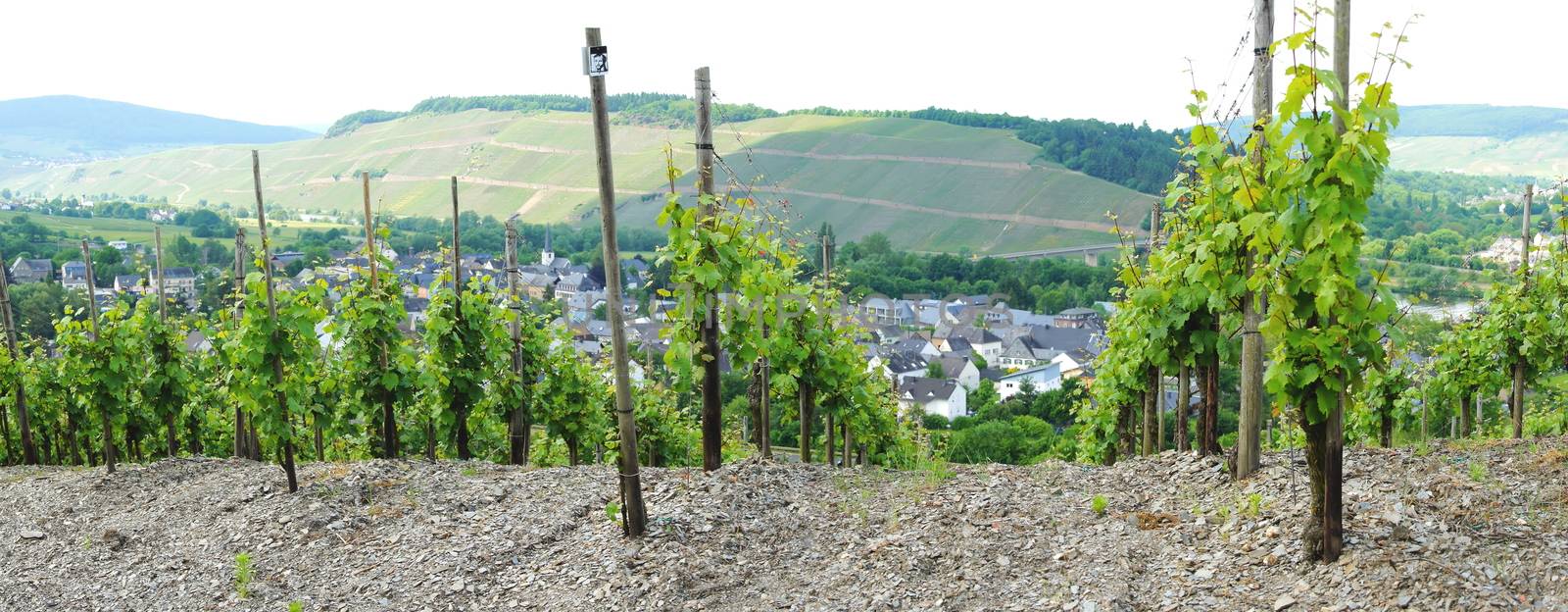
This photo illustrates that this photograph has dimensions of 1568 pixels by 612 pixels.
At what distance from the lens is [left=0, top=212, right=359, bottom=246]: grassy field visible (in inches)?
3959

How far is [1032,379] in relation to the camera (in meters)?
71.3

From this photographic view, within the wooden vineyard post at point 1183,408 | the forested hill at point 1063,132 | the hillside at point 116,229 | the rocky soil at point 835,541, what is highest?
the forested hill at point 1063,132

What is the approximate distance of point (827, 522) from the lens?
29.0ft

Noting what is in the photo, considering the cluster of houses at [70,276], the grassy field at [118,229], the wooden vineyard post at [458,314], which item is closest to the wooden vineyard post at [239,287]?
the wooden vineyard post at [458,314]

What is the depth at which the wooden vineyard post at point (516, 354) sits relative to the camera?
12930 millimetres

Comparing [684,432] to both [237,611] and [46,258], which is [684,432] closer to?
[237,611]

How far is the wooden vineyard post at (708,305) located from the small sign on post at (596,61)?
1.10 m

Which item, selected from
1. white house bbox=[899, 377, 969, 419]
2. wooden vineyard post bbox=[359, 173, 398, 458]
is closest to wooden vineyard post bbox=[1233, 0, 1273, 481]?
wooden vineyard post bbox=[359, 173, 398, 458]

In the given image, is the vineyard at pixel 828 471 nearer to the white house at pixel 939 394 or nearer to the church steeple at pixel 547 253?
the white house at pixel 939 394

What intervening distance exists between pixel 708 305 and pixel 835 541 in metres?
2.28

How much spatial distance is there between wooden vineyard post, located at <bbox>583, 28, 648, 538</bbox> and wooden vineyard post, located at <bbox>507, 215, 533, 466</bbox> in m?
4.84

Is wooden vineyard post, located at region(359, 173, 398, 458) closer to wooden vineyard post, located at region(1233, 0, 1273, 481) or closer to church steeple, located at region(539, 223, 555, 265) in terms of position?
wooden vineyard post, located at region(1233, 0, 1273, 481)

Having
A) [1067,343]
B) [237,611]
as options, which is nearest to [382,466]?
[237,611]

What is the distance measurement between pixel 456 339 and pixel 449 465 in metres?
2.06
